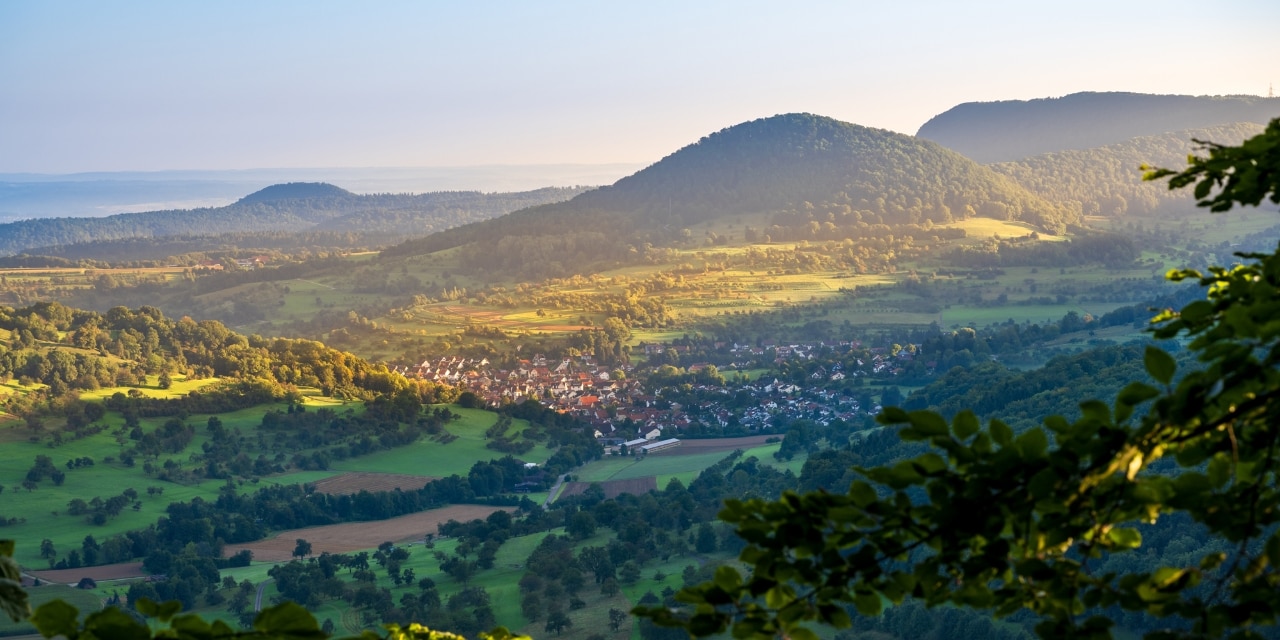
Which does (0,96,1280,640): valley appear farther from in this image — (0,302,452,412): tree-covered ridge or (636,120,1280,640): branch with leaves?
(0,302,452,412): tree-covered ridge

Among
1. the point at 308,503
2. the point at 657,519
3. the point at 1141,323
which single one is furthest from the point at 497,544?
the point at 1141,323

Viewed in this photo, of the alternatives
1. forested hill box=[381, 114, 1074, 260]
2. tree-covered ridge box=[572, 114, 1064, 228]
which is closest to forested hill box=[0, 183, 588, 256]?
forested hill box=[381, 114, 1074, 260]

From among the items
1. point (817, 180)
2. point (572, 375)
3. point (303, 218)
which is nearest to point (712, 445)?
point (572, 375)

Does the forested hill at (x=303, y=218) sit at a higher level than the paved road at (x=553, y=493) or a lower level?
higher

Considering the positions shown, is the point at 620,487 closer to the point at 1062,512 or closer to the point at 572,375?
the point at 572,375

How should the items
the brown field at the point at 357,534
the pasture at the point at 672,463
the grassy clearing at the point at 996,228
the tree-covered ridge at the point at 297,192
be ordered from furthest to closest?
the tree-covered ridge at the point at 297,192 → the grassy clearing at the point at 996,228 → the pasture at the point at 672,463 → the brown field at the point at 357,534

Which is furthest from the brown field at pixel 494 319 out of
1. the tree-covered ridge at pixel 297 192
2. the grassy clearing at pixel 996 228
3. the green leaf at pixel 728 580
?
the tree-covered ridge at pixel 297 192

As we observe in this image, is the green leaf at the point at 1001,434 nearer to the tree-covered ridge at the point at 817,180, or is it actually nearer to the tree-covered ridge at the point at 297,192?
the tree-covered ridge at the point at 817,180
